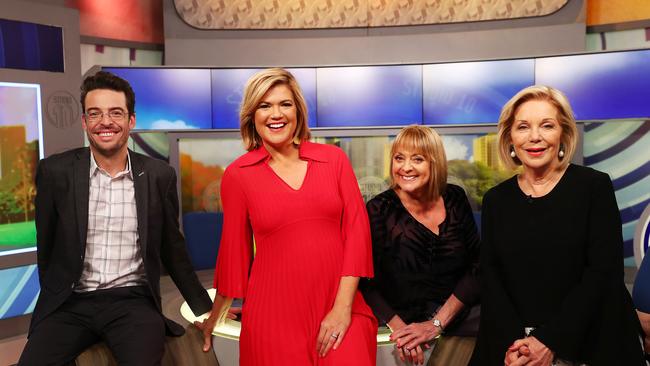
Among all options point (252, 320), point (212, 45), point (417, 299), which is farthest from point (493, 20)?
point (252, 320)

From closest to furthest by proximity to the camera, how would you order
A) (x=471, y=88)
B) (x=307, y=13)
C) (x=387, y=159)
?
1. (x=387, y=159)
2. (x=471, y=88)
3. (x=307, y=13)

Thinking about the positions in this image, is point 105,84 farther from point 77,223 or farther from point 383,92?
point 383,92

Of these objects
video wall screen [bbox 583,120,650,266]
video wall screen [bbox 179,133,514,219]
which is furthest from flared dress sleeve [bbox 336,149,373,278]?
video wall screen [bbox 583,120,650,266]

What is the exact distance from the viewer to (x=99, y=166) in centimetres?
205

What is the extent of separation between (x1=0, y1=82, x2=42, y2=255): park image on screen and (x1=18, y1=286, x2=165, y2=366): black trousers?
1.73m

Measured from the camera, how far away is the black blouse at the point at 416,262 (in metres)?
2.00

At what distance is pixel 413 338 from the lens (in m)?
1.90

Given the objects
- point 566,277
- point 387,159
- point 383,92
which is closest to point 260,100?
point 566,277

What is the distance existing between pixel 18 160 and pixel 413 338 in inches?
107

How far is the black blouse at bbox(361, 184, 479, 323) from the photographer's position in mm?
2002

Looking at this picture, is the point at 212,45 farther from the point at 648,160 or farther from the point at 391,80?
the point at 648,160

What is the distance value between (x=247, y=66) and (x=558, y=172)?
4058mm

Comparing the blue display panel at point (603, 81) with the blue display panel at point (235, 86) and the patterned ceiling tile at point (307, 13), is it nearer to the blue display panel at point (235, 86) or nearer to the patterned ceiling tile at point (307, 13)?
the patterned ceiling tile at point (307, 13)

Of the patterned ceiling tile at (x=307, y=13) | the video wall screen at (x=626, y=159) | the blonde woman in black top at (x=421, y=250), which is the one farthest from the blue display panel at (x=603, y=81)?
the blonde woman in black top at (x=421, y=250)
